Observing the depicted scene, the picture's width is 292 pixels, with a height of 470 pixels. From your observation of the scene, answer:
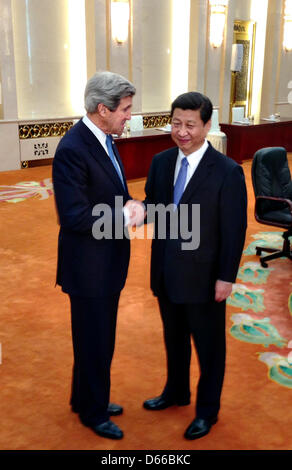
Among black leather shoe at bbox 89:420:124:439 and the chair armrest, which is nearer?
black leather shoe at bbox 89:420:124:439

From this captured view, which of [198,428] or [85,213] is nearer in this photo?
[85,213]

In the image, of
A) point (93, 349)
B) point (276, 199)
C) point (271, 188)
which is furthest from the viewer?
point (271, 188)

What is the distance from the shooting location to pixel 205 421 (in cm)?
245

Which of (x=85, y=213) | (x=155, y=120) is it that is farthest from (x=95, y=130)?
(x=155, y=120)

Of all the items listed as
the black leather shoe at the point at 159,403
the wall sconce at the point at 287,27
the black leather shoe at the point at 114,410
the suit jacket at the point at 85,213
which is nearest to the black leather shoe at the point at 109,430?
the black leather shoe at the point at 114,410

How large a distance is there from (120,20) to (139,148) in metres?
2.78

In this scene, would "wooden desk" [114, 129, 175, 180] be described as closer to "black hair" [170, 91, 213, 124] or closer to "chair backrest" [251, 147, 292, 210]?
"chair backrest" [251, 147, 292, 210]

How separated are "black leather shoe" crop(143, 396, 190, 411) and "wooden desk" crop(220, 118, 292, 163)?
7.19 meters

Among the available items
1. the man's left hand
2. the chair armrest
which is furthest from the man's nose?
the chair armrest

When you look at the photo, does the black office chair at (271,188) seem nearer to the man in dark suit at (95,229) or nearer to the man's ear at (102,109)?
the man in dark suit at (95,229)

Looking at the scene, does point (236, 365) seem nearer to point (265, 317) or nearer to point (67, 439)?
point (265, 317)

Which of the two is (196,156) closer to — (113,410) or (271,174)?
(113,410)

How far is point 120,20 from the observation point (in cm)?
904

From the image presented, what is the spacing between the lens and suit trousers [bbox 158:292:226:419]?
231cm
